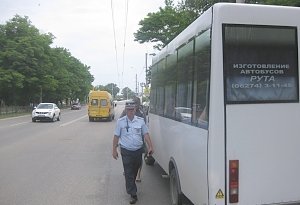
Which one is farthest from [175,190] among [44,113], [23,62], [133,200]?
[23,62]

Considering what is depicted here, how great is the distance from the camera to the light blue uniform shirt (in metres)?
7.77

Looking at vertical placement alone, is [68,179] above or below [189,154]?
below

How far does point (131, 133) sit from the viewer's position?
7.77 m

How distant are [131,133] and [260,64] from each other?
3.16 metres

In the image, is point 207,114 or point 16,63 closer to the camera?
point 207,114

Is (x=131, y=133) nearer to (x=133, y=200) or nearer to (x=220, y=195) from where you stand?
(x=133, y=200)

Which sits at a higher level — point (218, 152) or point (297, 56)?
point (297, 56)

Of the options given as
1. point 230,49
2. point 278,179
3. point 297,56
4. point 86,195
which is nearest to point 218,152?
point 278,179

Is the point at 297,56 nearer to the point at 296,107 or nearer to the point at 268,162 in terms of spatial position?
the point at 296,107

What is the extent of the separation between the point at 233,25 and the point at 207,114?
105cm

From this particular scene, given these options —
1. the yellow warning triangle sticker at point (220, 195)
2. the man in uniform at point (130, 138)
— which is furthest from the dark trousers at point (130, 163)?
the yellow warning triangle sticker at point (220, 195)

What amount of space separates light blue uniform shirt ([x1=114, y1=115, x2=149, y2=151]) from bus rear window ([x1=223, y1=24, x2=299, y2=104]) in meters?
2.92

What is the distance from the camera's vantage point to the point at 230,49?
516cm

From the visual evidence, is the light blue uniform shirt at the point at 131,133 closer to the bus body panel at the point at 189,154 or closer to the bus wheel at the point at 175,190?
the bus body panel at the point at 189,154
